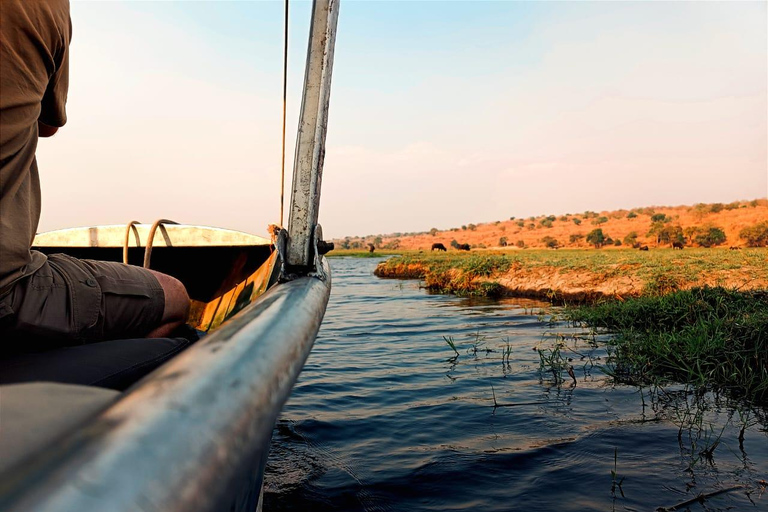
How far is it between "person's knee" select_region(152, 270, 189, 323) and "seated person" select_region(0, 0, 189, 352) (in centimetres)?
10

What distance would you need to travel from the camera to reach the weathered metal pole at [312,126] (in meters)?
2.58

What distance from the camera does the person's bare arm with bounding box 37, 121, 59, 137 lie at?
1609mm

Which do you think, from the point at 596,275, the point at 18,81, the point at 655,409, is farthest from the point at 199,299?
the point at 596,275

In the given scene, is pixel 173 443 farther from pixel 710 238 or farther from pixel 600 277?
pixel 710 238

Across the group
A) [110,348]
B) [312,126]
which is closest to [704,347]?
[312,126]

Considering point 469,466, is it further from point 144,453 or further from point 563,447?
point 144,453

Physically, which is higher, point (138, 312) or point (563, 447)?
point (138, 312)

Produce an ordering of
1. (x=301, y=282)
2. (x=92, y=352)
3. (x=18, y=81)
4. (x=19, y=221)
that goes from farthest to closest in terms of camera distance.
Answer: (x=301, y=282) → (x=92, y=352) → (x=19, y=221) → (x=18, y=81)

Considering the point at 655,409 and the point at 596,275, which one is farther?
the point at 596,275

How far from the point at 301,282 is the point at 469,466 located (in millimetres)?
1771

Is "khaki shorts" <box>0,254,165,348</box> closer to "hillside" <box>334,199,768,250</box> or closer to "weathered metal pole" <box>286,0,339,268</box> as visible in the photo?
"weathered metal pole" <box>286,0,339,268</box>

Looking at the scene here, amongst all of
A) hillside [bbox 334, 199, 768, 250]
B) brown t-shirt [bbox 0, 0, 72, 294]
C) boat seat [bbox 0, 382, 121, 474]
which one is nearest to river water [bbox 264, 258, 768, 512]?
brown t-shirt [bbox 0, 0, 72, 294]

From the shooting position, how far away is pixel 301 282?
2.11 m

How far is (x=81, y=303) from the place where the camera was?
1554 mm
